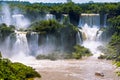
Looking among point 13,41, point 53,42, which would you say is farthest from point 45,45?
point 13,41

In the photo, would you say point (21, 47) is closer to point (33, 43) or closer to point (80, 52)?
point (33, 43)

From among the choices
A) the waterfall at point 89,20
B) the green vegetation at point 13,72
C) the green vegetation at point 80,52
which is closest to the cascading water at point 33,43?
the green vegetation at point 80,52

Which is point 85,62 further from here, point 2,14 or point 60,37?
point 2,14

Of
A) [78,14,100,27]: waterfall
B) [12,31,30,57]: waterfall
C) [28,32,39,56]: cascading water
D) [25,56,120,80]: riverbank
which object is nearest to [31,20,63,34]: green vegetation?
[28,32,39,56]: cascading water

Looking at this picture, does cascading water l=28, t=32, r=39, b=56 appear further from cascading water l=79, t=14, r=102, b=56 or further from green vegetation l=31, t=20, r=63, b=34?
cascading water l=79, t=14, r=102, b=56

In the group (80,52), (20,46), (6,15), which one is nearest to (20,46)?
(20,46)

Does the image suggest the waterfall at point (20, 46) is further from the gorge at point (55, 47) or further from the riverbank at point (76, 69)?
the riverbank at point (76, 69)
